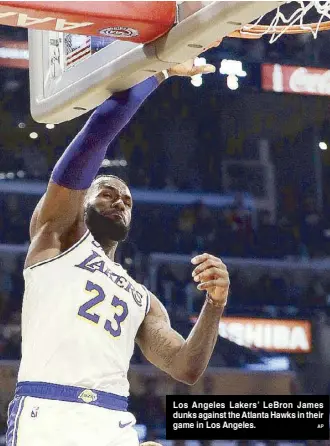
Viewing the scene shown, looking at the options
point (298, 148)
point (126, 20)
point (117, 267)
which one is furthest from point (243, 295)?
point (126, 20)

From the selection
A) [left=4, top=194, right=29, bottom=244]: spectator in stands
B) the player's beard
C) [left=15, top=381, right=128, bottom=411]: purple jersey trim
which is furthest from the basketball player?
[left=4, top=194, right=29, bottom=244]: spectator in stands

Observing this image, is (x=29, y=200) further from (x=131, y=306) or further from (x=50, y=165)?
(x=131, y=306)

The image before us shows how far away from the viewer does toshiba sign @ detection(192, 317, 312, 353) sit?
958 cm

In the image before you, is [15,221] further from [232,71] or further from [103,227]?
[103,227]

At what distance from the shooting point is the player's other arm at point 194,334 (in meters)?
2.69

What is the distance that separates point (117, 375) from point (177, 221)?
23.6 feet

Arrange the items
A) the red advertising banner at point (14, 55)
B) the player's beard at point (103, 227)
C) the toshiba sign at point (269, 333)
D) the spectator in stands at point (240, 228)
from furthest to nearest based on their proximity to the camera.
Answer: the spectator in stands at point (240, 228) < the toshiba sign at point (269, 333) < the red advertising banner at point (14, 55) < the player's beard at point (103, 227)

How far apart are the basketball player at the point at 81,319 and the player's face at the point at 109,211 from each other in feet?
0.35

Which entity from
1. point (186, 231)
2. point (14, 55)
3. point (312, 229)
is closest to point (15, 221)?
point (14, 55)

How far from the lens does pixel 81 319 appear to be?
9.26ft

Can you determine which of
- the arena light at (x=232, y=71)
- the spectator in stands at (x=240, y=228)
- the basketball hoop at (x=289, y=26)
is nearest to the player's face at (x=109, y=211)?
the basketball hoop at (x=289, y=26)

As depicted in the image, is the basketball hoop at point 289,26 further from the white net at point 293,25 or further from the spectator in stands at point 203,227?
the spectator in stands at point 203,227

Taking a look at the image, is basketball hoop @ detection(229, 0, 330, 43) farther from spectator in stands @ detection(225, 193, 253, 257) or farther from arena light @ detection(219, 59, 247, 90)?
arena light @ detection(219, 59, 247, 90)

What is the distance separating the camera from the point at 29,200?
31.1 feet
